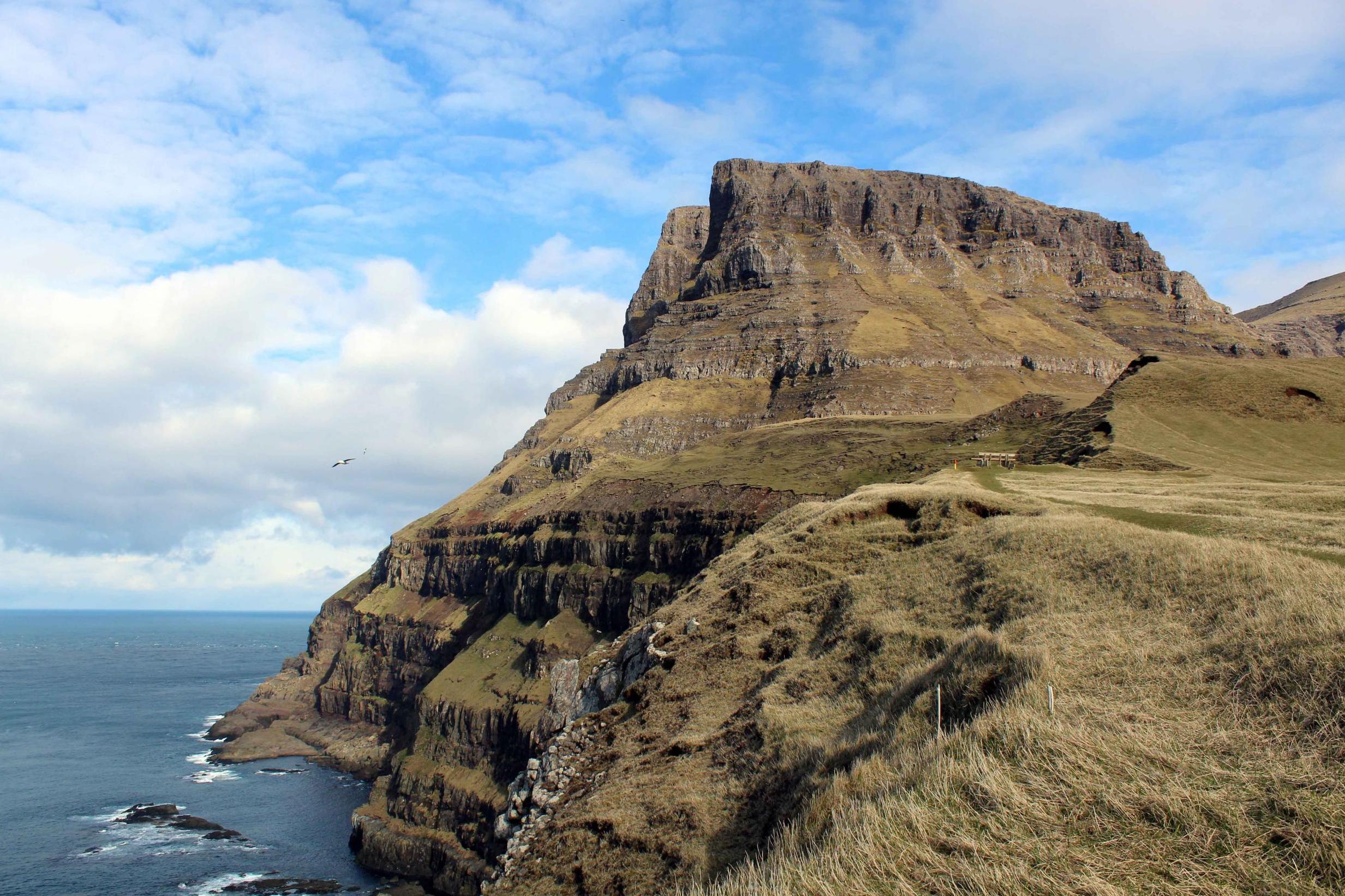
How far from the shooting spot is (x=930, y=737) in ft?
42.2

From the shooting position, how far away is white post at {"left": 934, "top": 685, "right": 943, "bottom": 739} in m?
13.1

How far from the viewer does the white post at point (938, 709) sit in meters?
13.1

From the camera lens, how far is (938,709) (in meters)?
13.3

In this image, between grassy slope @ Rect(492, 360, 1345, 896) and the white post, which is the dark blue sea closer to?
grassy slope @ Rect(492, 360, 1345, 896)

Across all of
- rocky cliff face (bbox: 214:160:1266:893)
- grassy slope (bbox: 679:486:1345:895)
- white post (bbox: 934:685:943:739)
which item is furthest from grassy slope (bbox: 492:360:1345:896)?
rocky cliff face (bbox: 214:160:1266:893)

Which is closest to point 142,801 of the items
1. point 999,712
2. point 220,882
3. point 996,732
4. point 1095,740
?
point 220,882

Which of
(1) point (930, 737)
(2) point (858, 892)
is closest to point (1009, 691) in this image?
(1) point (930, 737)

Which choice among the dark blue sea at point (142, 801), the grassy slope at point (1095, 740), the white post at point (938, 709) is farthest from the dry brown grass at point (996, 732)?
the dark blue sea at point (142, 801)

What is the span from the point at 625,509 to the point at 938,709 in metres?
107

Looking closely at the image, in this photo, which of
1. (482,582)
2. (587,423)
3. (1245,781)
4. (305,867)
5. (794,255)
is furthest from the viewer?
(794,255)

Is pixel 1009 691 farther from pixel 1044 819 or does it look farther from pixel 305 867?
pixel 305 867

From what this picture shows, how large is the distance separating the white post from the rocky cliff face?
1319 centimetres

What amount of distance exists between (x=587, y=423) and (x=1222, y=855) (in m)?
170

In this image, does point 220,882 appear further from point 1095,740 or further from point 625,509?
point 1095,740
